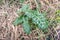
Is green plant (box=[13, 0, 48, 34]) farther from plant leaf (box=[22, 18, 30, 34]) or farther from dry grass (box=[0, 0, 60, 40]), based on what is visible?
dry grass (box=[0, 0, 60, 40])

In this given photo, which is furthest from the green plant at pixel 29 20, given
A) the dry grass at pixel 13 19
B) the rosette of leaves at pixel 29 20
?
the dry grass at pixel 13 19

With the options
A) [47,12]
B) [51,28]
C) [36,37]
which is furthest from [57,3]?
[36,37]

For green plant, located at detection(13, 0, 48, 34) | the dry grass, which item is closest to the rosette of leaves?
green plant, located at detection(13, 0, 48, 34)

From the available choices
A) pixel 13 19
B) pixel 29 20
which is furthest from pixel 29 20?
pixel 13 19

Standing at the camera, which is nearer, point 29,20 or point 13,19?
point 29,20

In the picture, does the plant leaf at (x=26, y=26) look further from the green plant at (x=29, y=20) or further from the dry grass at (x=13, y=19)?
the dry grass at (x=13, y=19)

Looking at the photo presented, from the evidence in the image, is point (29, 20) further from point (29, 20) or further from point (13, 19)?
point (13, 19)

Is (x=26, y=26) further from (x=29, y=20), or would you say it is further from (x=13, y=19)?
(x=13, y=19)

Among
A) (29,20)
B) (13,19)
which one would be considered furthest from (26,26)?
(13,19)
